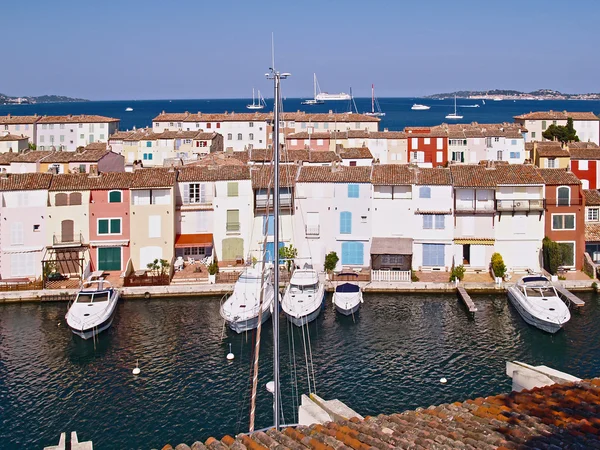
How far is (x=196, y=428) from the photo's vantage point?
2531cm

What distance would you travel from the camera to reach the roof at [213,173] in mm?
46969

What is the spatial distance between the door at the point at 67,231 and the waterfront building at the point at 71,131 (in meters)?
56.2

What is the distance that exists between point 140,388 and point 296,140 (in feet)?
173

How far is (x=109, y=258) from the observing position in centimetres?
4522

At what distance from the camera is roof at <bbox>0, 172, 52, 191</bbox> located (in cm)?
4484

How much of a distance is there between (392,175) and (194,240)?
12.8m

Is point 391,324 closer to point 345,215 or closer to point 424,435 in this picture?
point 345,215

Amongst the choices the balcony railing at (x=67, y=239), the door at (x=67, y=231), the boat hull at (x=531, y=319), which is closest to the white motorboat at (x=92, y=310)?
the balcony railing at (x=67, y=239)

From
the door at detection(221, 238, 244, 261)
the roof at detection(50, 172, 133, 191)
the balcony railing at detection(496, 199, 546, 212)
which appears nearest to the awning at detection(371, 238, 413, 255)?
the balcony railing at detection(496, 199, 546, 212)

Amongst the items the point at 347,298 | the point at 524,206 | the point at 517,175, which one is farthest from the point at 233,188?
the point at 524,206

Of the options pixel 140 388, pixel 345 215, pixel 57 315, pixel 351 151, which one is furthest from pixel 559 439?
pixel 351 151

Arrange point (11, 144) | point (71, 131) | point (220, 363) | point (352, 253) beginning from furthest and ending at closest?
1. point (71, 131)
2. point (11, 144)
3. point (352, 253)
4. point (220, 363)

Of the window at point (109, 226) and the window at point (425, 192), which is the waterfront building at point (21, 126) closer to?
the window at point (109, 226)

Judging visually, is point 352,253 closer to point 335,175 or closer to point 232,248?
point 335,175
